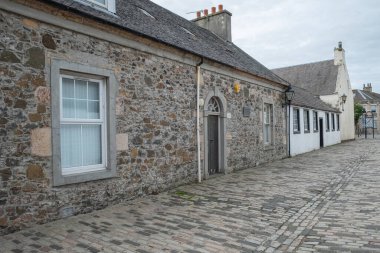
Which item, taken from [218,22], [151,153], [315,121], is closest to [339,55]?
[315,121]

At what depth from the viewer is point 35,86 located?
5434 millimetres

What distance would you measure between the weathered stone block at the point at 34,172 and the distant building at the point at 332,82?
1150 inches

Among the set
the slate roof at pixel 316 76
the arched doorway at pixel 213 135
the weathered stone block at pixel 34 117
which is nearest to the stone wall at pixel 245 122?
the arched doorway at pixel 213 135

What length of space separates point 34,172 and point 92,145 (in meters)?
1.44

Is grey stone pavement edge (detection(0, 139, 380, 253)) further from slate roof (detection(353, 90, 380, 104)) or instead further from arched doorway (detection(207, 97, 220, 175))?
slate roof (detection(353, 90, 380, 104))

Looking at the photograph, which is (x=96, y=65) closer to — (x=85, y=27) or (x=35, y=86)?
(x=85, y=27)

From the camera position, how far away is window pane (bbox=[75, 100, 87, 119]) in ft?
20.7

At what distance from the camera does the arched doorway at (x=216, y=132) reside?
10572 mm

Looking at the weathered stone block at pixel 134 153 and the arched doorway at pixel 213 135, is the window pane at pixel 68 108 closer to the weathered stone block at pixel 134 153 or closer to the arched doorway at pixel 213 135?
the weathered stone block at pixel 134 153

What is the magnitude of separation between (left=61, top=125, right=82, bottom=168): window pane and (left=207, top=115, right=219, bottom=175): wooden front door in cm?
511

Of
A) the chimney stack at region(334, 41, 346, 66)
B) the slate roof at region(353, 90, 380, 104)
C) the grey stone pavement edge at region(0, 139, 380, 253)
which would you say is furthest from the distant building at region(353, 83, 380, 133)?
the grey stone pavement edge at region(0, 139, 380, 253)

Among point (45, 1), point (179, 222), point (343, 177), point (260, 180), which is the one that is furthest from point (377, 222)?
point (45, 1)

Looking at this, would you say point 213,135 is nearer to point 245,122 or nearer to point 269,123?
point 245,122

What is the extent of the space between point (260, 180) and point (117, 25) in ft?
20.1
